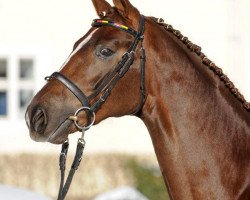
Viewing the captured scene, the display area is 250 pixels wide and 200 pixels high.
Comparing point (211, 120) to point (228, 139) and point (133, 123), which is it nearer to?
point (228, 139)

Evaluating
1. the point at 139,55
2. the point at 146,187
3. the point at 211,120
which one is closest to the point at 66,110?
the point at 139,55

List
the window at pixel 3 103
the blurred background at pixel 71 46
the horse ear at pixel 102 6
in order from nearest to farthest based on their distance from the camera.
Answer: the horse ear at pixel 102 6
the blurred background at pixel 71 46
the window at pixel 3 103

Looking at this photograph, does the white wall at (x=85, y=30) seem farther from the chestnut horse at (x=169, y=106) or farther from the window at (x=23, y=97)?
the chestnut horse at (x=169, y=106)

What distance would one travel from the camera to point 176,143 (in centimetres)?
446

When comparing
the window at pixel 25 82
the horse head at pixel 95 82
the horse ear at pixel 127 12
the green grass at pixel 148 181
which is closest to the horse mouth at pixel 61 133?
the horse head at pixel 95 82

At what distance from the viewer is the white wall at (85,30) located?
14.3 metres

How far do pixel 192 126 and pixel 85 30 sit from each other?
10001mm

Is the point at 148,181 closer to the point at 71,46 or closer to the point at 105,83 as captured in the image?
the point at 71,46

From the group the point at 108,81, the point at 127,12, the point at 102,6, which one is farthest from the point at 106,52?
the point at 102,6

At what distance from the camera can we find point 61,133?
442cm

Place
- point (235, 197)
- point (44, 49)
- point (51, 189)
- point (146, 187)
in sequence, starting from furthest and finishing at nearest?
point (44, 49), point (51, 189), point (146, 187), point (235, 197)

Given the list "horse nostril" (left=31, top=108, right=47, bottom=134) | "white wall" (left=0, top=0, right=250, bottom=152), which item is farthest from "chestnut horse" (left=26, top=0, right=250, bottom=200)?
"white wall" (left=0, top=0, right=250, bottom=152)

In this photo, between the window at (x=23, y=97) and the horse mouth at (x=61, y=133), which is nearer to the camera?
the horse mouth at (x=61, y=133)

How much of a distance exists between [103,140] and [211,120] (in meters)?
9.93
